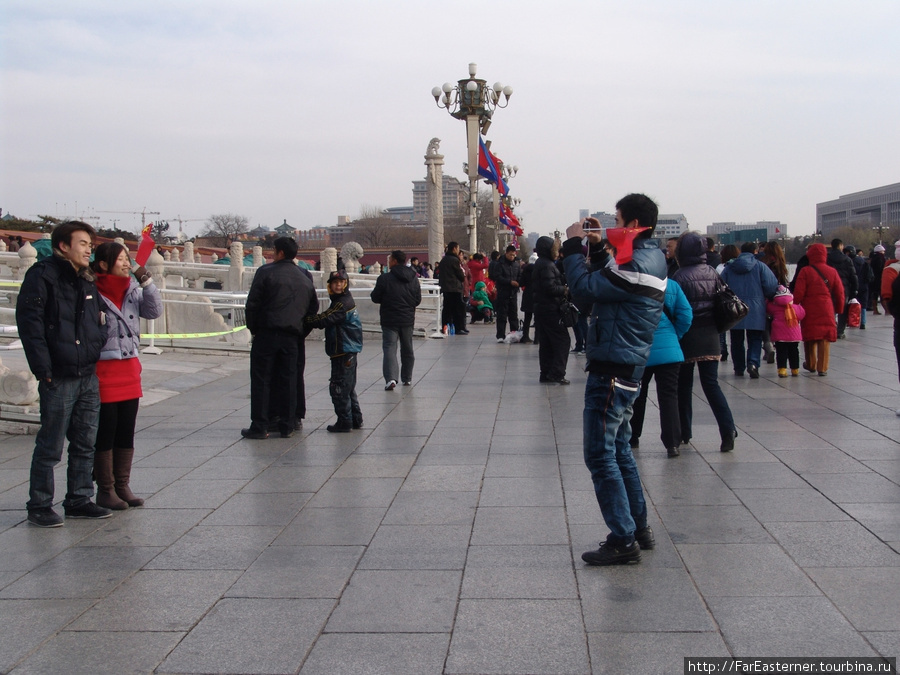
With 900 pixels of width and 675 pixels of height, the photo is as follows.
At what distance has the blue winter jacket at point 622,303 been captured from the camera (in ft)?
14.2

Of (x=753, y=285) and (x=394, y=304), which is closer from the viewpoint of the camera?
(x=394, y=304)

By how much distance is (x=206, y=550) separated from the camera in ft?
15.7

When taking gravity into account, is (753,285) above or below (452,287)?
above

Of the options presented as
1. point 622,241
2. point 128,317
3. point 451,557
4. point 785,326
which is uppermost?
point 622,241

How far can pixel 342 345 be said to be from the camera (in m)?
8.33

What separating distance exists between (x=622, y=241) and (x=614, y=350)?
53 cm

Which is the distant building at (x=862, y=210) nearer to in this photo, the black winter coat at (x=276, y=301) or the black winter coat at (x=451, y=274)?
the black winter coat at (x=451, y=274)

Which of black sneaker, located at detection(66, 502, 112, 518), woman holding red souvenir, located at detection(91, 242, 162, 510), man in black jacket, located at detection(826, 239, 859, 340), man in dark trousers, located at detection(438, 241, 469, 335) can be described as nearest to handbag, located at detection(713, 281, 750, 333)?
woman holding red souvenir, located at detection(91, 242, 162, 510)

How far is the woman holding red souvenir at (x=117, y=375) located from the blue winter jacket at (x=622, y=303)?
2789 mm

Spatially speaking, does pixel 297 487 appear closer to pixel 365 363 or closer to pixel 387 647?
pixel 387 647

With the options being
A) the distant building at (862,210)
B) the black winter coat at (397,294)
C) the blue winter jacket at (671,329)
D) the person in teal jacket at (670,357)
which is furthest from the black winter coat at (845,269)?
the distant building at (862,210)

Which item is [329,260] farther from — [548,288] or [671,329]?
[671,329]

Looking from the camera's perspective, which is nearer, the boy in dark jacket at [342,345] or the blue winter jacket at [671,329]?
the blue winter jacket at [671,329]

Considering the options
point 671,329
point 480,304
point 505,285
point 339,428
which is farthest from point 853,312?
point 339,428
